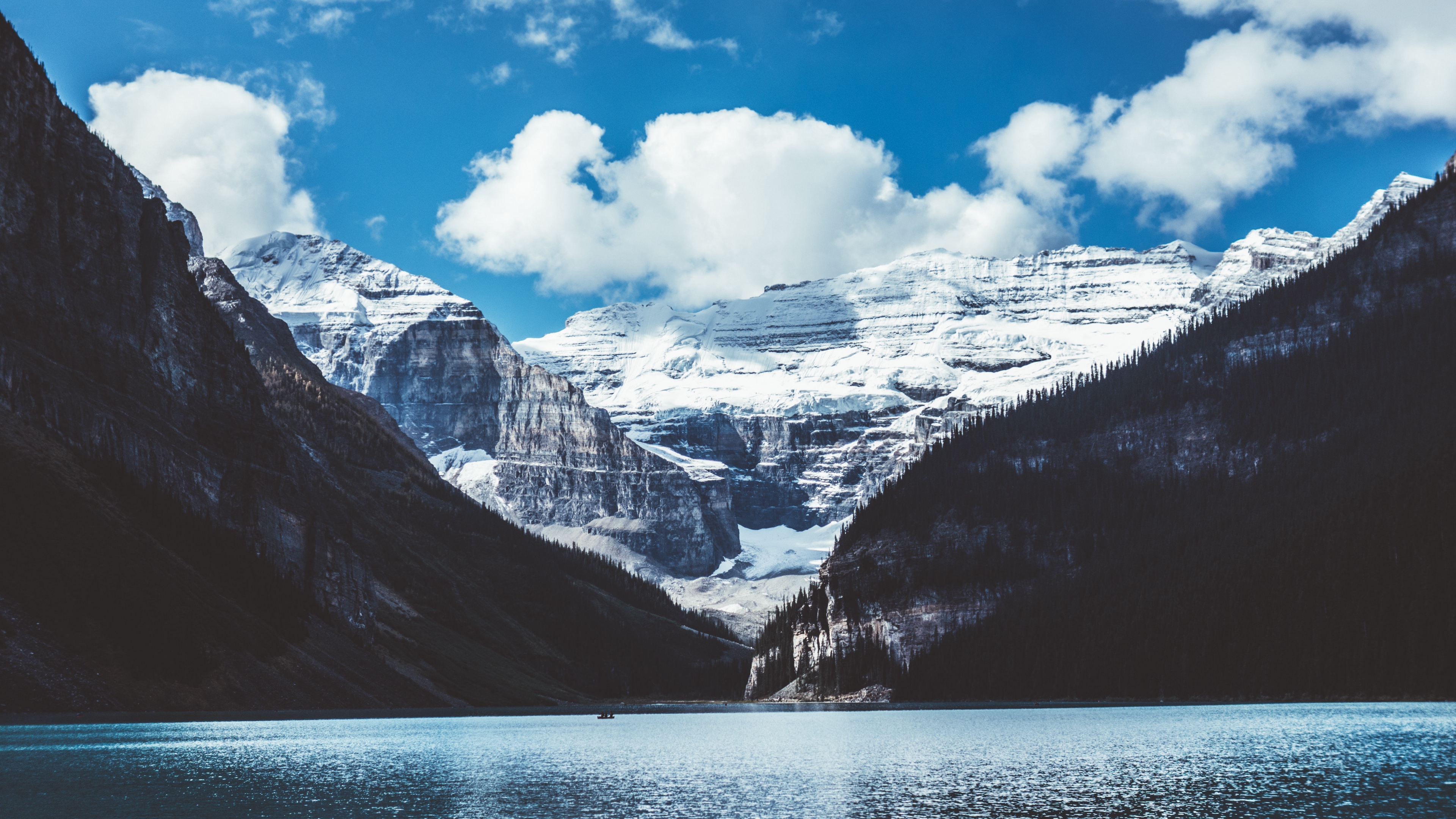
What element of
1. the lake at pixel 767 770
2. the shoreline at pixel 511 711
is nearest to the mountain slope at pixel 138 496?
the shoreline at pixel 511 711

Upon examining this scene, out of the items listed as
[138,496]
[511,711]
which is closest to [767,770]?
[138,496]

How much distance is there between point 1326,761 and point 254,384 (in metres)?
162

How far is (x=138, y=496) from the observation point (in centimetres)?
13075

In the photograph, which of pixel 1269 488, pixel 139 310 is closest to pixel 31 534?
pixel 139 310

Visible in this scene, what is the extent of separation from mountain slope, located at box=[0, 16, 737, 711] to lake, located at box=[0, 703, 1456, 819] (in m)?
6.92

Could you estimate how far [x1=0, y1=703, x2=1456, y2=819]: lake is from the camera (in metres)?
54.1

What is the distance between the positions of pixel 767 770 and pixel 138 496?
3363 inches

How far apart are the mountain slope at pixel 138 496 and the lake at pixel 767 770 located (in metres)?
6.92

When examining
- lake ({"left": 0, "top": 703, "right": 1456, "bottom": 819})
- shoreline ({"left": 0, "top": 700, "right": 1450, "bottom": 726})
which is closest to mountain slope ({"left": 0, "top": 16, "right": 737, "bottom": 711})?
shoreline ({"left": 0, "top": 700, "right": 1450, "bottom": 726})

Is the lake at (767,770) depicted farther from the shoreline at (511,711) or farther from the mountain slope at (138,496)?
the mountain slope at (138,496)

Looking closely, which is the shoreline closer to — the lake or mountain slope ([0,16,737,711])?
the lake

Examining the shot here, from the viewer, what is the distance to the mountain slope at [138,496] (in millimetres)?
102375

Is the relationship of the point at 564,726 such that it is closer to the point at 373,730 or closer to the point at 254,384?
the point at 373,730

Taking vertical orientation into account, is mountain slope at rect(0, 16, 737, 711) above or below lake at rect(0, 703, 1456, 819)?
above
